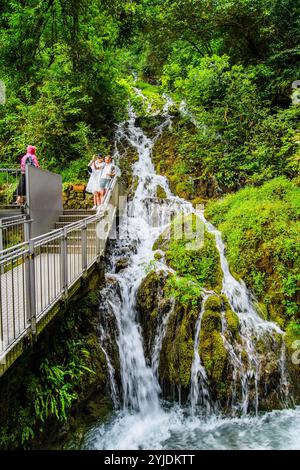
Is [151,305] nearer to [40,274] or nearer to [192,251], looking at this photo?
[192,251]

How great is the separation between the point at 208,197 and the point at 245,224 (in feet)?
12.7

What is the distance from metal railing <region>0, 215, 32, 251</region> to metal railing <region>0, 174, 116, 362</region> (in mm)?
1431

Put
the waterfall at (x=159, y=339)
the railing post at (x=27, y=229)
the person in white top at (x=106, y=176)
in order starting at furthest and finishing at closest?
the person in white top at (x=106, y=176)
the railing post at (x=27, y=229)
the waterfall at (x=159, y=339)

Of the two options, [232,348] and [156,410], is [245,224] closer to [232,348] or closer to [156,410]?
[232,348]

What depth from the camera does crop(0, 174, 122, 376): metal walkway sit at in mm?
4098

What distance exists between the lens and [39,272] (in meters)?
5.59

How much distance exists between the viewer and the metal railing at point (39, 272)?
414cm

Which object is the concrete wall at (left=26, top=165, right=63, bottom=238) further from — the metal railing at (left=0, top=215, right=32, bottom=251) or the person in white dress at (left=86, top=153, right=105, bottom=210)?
the person in white dress at (left=86, top=153, right=105, bottom=210)

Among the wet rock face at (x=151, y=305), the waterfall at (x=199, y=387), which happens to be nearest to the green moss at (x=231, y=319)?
the waterfall at (x=199, y=387)

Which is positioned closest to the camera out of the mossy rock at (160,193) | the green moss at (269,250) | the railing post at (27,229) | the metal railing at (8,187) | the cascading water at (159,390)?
the cascading water at (159,390)

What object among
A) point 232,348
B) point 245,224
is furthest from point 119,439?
point 245,224

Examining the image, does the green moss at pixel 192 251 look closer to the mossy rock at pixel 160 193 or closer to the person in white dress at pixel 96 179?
the person in white dress at pixel 96 179

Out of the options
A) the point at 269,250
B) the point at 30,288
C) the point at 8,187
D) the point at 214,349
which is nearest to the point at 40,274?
the point at 30,288

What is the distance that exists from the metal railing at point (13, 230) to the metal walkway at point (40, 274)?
54.0 inches
